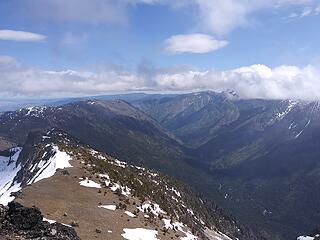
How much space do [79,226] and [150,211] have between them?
3110cm

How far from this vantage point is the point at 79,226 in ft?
182

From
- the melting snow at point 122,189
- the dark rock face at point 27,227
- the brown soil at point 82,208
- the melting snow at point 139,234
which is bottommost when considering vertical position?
the melting snow at point 122,189

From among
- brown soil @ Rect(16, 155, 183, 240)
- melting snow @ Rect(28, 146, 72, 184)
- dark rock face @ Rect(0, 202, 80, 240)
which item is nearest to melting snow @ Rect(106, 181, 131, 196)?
brown soil @ Rect(16, 155, 183, 240)

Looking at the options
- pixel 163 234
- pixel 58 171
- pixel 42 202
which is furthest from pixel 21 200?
pixel 58 171

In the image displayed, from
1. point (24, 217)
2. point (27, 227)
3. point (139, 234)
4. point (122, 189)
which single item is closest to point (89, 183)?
point (122, 189)

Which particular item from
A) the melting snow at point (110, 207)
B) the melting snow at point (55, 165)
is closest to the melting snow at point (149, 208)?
the melting snow at point (110, 207)

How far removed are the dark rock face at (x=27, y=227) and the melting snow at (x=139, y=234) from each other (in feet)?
75.2

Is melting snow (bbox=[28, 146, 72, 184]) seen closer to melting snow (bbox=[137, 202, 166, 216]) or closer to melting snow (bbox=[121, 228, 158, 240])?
melting snow (bbox=[137, 202, 166, 216])

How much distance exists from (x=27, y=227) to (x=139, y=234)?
2816cm

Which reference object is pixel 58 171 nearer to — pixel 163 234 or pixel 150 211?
pixel 150 211

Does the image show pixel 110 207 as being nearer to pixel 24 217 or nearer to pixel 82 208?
pixel 82 208

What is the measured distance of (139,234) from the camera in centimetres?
6184

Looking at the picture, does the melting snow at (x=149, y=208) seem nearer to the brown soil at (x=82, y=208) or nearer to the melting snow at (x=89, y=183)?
the brown soil at (x=82, y=208)

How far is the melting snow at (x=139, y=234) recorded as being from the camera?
5931cm
